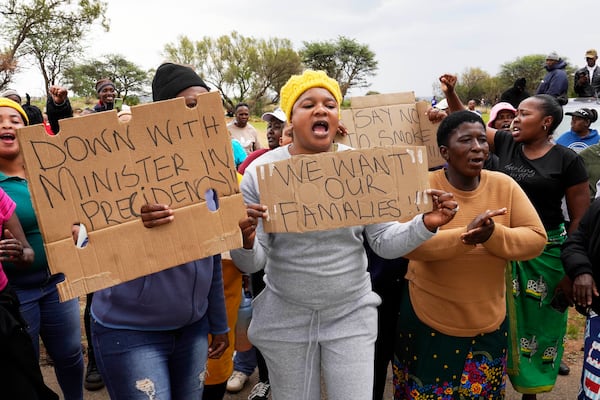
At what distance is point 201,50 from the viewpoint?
58.5 meters

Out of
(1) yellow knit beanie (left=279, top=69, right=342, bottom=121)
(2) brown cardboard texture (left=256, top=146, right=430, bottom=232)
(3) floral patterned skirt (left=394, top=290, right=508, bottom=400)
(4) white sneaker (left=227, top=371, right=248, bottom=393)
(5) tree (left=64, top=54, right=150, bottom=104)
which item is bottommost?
(4) white sneaker (left=227, top=371, right=248, bottom=393)

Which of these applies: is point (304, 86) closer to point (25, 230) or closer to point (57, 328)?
point (25, 230)

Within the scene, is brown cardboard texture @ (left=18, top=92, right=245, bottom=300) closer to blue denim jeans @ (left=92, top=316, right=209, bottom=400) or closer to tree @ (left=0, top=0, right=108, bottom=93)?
blue denim jeans @ (left=92, top=316, right=209, bottom=400)

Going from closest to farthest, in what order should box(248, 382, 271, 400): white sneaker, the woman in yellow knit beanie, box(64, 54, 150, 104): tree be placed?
the woman in yellow knit beanie → box(248, 382, 271, 400): white sneaker → box(64, 54, 150, 104): tree

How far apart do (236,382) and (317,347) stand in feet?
5.67

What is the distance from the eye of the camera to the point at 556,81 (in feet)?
26.5

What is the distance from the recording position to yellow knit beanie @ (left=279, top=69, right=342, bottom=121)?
2068mm

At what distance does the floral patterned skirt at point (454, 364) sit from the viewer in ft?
7.78

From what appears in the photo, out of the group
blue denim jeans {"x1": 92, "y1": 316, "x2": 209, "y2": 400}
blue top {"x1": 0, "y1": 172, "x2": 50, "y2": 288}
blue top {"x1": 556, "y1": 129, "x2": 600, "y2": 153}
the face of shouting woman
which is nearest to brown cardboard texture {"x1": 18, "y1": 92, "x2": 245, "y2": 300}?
blue denim jeans {"x1": 92, "y1": 316, "x2": 209, "y2": 400}

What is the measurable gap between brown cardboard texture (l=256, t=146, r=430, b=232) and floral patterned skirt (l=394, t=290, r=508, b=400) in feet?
2.91

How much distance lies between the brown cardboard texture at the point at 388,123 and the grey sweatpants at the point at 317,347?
1323 millimetres

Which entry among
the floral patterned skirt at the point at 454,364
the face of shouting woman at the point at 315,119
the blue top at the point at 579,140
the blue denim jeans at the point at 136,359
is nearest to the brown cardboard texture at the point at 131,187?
the blue denim jeans at the point at 136,359

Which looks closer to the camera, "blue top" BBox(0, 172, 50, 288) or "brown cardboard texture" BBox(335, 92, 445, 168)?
"blue top" BBox(0, 172, 50, 288)

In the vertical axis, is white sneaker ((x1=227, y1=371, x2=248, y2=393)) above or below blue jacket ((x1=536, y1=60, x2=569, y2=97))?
below
